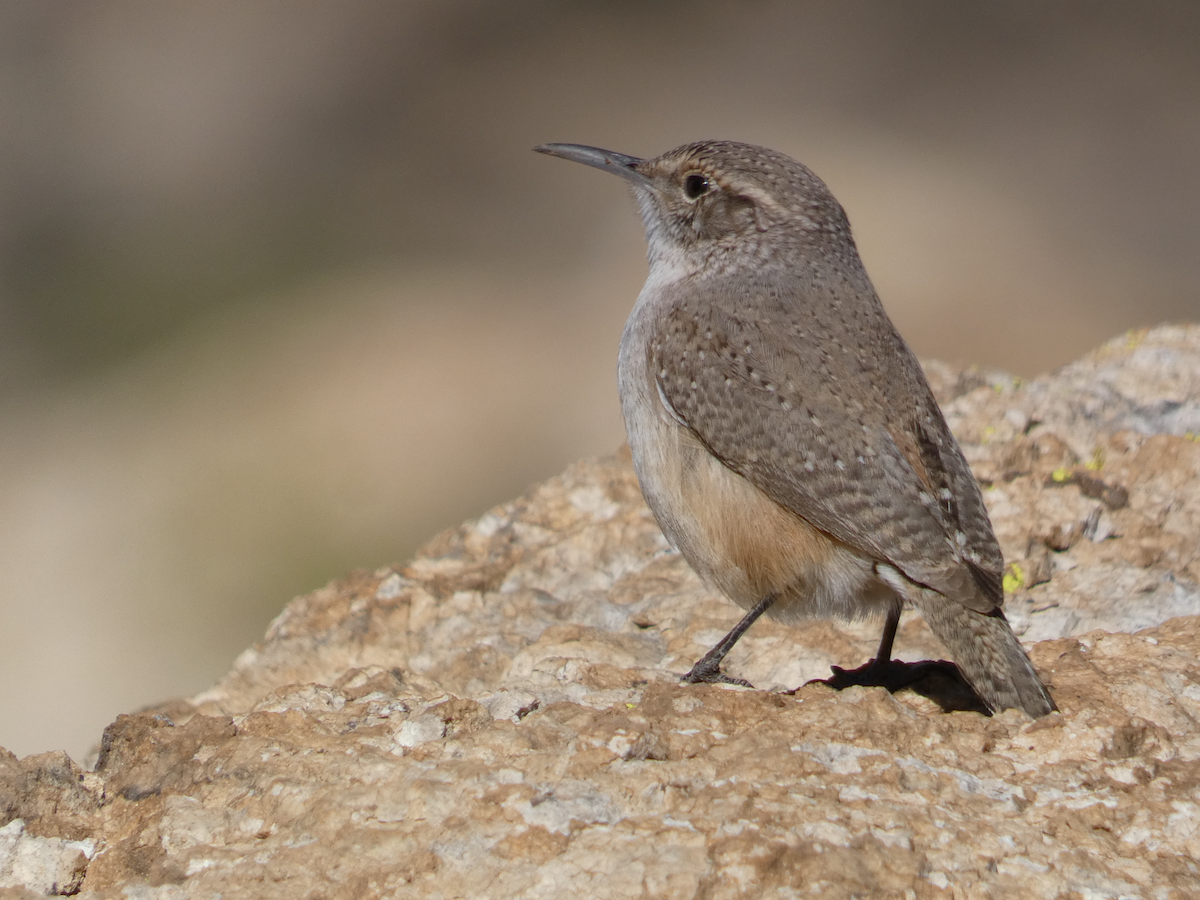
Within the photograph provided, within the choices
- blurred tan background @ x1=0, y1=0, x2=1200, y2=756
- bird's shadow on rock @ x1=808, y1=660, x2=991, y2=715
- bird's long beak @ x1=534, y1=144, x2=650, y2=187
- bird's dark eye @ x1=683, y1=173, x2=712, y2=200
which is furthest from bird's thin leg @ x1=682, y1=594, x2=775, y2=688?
blurred tan background @ x1=0, y1=0, x2=1200, y2=756

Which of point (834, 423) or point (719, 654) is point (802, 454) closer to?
point (834, 423)

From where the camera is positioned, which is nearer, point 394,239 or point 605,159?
point 605,159

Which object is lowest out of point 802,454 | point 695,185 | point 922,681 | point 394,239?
point 922,681

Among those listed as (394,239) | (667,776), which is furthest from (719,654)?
(394,239)

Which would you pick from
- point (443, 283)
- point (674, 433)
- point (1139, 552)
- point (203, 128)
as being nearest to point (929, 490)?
point (674, 433)

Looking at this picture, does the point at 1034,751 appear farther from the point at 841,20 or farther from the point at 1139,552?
the point at 841,20

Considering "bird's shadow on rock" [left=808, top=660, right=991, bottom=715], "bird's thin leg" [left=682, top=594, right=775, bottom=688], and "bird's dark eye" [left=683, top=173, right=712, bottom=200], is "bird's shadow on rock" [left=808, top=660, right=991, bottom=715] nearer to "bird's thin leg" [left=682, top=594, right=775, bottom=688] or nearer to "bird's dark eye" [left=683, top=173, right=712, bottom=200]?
"bird's thin leg" [left=682, top=594, right=775, bottom=688]
